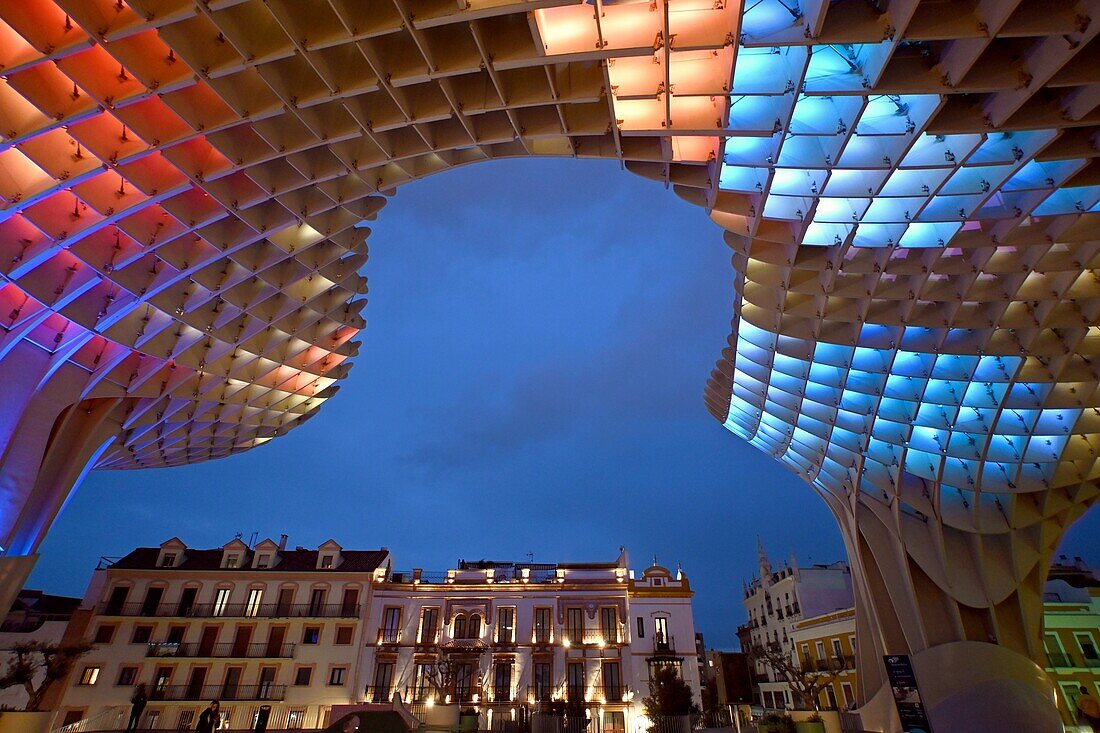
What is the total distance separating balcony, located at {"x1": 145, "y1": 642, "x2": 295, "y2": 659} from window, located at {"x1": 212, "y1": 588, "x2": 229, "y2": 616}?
2.33 m

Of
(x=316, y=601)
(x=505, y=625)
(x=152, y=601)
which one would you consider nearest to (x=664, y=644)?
(x=505, y=625)

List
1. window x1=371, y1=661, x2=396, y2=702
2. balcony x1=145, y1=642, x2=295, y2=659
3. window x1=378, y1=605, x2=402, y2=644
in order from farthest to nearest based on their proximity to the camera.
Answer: window x1=378, y1=605, x2=402, y2=644
balcony x1=145, y1=642, x2=295, y2=659
window x1=371, y1=661, x2=396, y2=702

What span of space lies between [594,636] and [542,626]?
13.1ft

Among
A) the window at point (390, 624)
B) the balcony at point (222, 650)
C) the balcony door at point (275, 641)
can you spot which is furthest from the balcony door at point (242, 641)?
the window at point (390, 624)

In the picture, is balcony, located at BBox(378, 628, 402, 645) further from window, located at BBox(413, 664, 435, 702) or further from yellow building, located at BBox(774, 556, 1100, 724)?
yellow building, located at BBox(774, 556, 1100, 724)

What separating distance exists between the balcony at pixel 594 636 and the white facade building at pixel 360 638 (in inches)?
3.1

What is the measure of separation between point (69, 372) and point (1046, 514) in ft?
139

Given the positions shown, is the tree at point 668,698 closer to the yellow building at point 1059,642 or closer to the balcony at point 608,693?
the balcony at point 608,693

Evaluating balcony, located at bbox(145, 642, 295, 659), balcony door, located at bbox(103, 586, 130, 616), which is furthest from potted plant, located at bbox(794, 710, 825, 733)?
balcony door, located at bbox(103, 586, 130, 616)

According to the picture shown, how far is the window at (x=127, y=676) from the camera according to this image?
1551 inches

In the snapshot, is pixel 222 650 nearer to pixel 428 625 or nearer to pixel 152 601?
pixel 152 601

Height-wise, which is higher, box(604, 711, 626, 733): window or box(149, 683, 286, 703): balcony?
box(149, 683, 286, 703): balcony

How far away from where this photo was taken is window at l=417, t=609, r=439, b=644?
139ft

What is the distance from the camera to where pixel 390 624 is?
4275 centimetres
